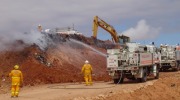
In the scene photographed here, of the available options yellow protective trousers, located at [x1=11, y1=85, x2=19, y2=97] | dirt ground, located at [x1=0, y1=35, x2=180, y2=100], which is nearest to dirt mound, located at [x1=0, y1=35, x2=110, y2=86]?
dirt ground, located at [x1=0, y1=35, x2=180, y2=100]

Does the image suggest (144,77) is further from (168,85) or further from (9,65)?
(9,65)

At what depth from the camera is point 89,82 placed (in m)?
29.6

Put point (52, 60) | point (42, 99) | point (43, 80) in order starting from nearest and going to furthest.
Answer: point (42, 99), point (43, 80), point (52, 60)

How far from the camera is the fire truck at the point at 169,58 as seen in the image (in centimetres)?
4616

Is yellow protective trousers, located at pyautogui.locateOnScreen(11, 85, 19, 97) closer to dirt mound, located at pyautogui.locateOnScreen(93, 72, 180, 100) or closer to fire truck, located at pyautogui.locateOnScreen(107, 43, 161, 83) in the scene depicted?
dirt mound, located at pyautogui.locateOnScreen(93, 72, 180, 100)

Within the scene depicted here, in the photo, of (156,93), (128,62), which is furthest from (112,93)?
(128,62)

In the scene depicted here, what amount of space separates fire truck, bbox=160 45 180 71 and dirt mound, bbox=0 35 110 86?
24.4 feet

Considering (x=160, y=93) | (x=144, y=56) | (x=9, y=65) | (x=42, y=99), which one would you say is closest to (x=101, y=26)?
(x=9, y=65)

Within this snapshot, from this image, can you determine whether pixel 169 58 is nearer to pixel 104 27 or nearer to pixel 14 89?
pixel 104 27

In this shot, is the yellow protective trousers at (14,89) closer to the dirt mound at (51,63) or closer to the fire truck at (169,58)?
the dirt mound at (51,63)

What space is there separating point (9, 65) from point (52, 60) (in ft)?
15.8

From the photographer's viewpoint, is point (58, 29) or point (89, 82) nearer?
point (89, 82)

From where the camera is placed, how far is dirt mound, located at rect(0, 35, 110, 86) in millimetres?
35156

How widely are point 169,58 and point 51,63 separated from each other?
15.4m
